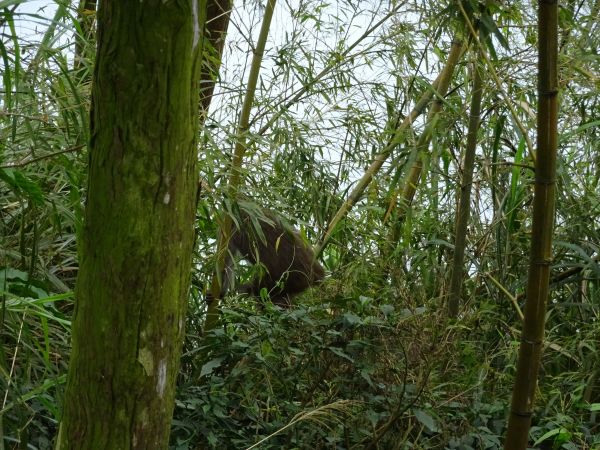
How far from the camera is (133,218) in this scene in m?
1.60

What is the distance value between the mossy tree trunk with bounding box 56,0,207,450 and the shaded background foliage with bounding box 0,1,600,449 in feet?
1.65

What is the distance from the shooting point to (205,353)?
305 centimetres

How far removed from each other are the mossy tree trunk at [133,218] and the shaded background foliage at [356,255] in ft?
1.65

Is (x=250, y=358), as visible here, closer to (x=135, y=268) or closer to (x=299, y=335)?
(x=299, y=335)

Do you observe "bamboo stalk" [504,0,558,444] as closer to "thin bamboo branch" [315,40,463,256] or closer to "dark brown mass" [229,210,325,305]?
"thin bamboo branch" [315,40,463,256]

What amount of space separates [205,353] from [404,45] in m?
1.64

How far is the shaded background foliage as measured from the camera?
2.59 m

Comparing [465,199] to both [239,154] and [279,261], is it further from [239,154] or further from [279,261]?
[279,261]

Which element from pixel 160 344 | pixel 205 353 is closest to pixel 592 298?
pixel 205 353

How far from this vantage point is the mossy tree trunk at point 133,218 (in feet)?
5.17

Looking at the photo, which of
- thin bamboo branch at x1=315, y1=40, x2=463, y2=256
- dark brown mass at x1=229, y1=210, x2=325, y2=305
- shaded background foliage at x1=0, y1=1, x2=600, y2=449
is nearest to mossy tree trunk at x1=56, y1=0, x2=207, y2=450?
shaded background foliage at x1=0, y1=1, x2=600, y2=449

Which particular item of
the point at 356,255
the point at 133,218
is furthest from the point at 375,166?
the point at 133,218

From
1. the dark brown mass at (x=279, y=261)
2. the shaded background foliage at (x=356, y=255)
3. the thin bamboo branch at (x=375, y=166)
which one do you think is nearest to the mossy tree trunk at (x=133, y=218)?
the shaded background foliage at (x=356, y=255)

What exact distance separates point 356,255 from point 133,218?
216 cm
